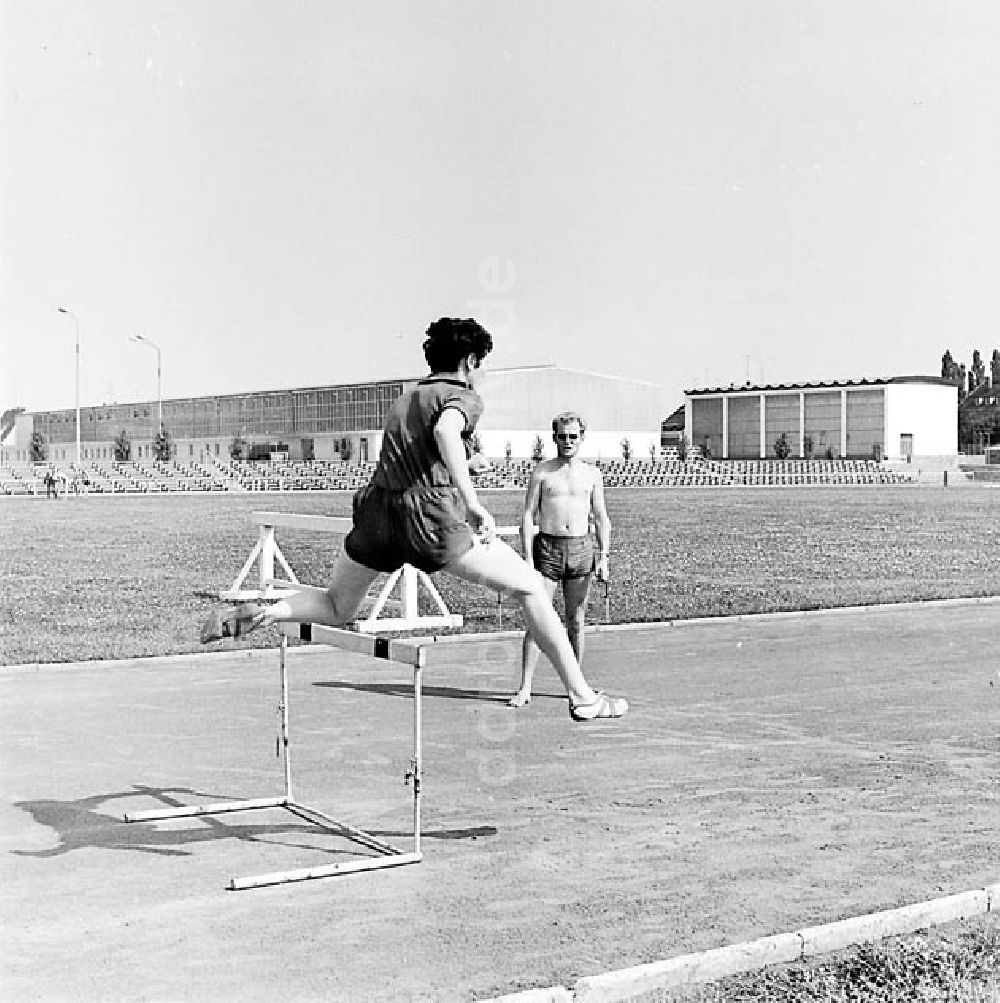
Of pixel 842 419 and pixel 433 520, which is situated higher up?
pixel 842 419

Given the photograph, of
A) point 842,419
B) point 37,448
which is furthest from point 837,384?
point 37,448

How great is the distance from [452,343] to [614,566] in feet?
57.6

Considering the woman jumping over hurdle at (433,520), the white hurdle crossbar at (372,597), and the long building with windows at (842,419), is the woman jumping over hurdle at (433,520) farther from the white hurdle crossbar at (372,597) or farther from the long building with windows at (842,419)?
the long building with windows at (842,419)

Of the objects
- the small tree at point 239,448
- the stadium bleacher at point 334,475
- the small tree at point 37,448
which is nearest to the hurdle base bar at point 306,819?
the stadium bleacher at point 334,475

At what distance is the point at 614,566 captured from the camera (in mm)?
23766

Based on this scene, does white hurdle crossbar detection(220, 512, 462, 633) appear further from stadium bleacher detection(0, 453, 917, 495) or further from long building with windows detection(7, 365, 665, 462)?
long building with windows detection(7, 365, 665, 462)

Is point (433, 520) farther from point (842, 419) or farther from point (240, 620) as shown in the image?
point (842, 419)

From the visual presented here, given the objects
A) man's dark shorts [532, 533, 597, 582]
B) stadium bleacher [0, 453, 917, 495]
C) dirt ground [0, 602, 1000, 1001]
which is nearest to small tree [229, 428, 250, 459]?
stadium bleacher [0, 453, 917, 495]

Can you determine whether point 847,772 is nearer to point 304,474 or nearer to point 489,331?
point 489,331

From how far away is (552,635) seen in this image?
6445 mm

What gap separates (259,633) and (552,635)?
29.1 feet

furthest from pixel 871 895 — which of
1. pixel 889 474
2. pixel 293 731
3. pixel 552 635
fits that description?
pixel 889 474

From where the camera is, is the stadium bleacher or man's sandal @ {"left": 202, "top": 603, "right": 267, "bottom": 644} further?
the stadium bleacher

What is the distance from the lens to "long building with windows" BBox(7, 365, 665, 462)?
323ft
